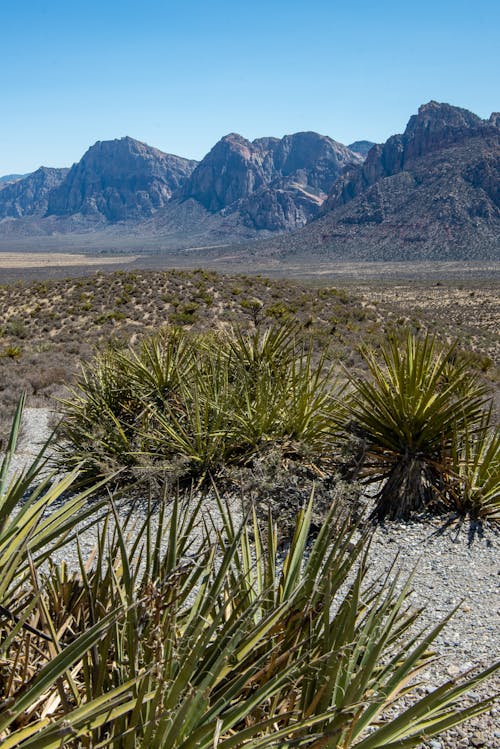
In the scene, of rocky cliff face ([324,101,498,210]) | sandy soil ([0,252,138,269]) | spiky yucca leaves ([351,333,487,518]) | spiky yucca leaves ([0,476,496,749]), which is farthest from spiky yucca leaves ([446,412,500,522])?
rocky cliff face ([324,101,498,210])

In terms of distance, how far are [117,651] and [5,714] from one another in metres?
0.53

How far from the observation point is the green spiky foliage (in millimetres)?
6285

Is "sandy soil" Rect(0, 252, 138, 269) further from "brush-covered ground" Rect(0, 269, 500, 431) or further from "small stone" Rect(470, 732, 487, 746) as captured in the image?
"small stone" Rect(470, 732, 487, 746)

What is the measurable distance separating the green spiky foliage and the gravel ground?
0.86 meters

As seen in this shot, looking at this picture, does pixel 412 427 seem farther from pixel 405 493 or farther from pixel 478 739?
pixel 478 739

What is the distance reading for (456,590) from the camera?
14.1ft

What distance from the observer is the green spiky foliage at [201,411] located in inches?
247

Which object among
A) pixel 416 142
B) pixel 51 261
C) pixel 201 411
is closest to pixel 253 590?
pixel 201 411

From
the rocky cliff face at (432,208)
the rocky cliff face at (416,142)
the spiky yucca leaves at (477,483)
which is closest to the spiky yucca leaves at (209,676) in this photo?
the spiky yucca leaves at (477,483)

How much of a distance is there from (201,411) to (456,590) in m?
3.45

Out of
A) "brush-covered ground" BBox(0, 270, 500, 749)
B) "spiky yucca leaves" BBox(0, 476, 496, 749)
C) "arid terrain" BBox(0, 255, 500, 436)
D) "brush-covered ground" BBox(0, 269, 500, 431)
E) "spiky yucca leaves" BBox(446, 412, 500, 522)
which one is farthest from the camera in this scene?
"brush-covered ground" BBox(0, 269, 500, 431)

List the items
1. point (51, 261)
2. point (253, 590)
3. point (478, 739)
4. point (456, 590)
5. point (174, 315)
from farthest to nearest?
point (51, 261), point (174, 315), point (456, 590), point (478, 739), point (253, 590)

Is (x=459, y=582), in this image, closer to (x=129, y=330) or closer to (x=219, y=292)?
(x=129, y=330)

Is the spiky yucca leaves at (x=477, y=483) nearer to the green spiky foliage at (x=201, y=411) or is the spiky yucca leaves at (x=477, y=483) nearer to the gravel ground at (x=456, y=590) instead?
the gravel ground at (x=456, y=590)
